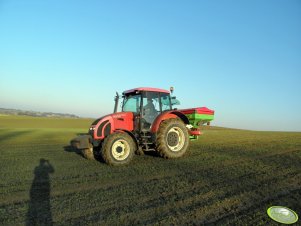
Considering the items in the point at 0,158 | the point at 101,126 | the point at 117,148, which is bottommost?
the point at 0,158

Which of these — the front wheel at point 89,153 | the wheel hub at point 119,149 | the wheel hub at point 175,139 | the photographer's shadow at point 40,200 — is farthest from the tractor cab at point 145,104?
the photographer's shadow at point 40,200

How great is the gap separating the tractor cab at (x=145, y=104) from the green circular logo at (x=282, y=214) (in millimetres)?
4838

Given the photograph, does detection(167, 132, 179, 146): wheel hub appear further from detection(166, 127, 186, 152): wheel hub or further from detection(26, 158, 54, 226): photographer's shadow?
detection(26, 158, 54, 226): photographer's shadow

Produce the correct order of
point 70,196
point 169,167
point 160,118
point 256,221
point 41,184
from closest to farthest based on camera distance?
point 256,221 → point 70,196 → point 41,184 → point 169,167 → point 160,118

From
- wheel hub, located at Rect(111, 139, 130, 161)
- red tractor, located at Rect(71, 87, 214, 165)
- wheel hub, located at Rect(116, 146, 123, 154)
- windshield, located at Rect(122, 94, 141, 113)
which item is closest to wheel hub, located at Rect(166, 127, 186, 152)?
red tractor, located at Rect(71, 87, 214, 165)

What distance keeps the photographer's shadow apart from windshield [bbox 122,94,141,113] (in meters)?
3.02

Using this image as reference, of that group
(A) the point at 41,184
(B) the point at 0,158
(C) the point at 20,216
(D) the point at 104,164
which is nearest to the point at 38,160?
(B) the point at 0,158

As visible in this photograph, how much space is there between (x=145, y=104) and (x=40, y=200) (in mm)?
4709

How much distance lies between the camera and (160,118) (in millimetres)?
8586

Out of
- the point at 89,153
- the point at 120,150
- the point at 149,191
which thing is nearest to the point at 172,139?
the point at 120,150

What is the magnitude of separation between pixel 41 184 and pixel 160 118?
156 inches

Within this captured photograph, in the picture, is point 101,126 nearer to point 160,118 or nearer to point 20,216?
point 160,118

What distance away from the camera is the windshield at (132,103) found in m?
8.87

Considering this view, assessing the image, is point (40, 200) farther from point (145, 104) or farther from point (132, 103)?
point (132, 103)
